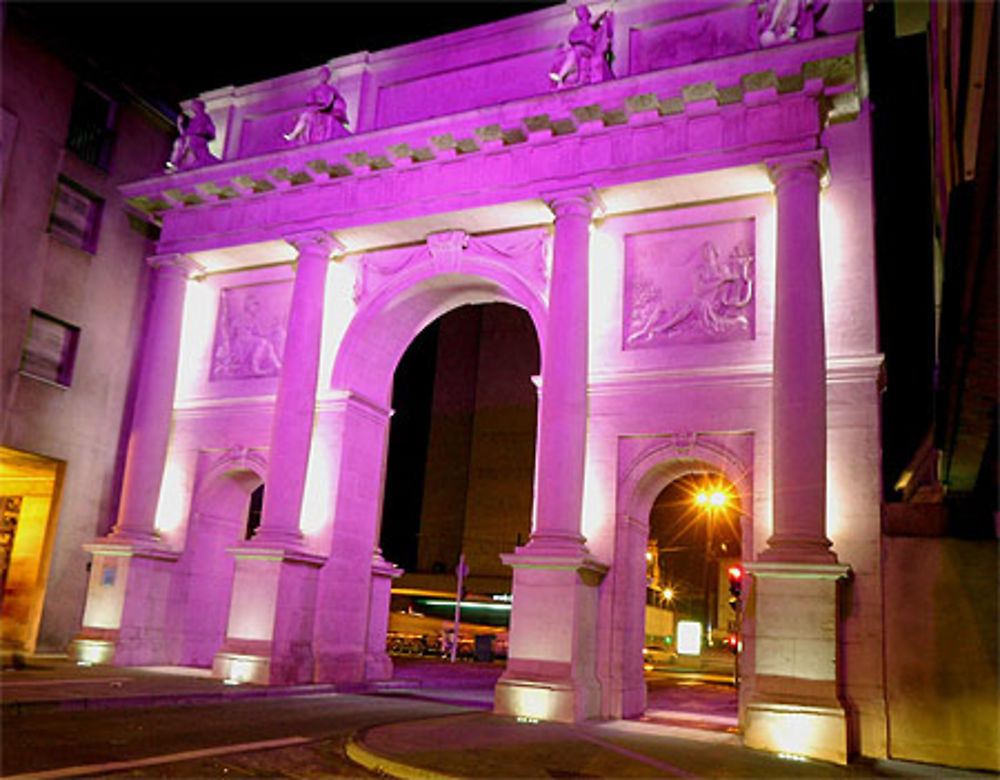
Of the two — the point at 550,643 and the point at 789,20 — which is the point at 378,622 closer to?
the point at 550,643

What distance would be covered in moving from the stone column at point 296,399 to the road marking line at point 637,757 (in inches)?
325

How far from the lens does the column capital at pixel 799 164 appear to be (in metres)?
15.7

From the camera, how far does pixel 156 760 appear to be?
9305mm

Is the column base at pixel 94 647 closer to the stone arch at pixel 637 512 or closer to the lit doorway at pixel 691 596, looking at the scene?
the stone arch at pixel 637 512

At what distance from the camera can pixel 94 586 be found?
20.1m

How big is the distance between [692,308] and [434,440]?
29030mm

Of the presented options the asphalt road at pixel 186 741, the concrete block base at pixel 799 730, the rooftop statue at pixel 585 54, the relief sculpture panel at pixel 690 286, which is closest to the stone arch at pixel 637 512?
the relief sculpture panel at pixel 690 286

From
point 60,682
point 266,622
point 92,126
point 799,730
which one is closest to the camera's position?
point 799,730

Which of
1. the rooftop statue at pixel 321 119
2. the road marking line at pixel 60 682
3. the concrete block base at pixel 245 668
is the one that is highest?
the rooftop statue at pixel 321 119

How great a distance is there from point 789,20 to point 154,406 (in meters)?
16.0

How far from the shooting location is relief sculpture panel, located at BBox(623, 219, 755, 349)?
1678cm

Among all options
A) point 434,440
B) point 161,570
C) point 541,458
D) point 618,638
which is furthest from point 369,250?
point 434,440

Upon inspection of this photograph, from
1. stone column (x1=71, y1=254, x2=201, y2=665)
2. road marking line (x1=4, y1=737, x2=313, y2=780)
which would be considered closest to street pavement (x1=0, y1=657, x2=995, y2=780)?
road marking line (x1=4, y1=737, x2=313, y2=780)

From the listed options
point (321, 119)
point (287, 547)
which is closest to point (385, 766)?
point (287, 547)
